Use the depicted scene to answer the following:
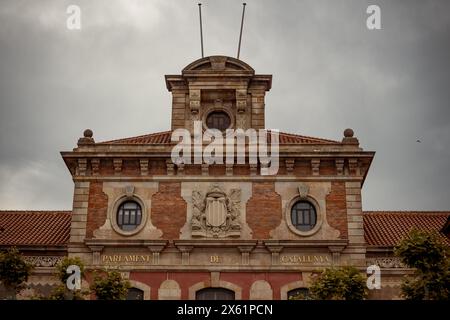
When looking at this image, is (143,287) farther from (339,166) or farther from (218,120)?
(339,166)

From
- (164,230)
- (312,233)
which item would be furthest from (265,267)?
(164,230)

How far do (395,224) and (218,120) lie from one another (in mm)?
10597

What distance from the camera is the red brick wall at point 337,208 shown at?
97.3 feet

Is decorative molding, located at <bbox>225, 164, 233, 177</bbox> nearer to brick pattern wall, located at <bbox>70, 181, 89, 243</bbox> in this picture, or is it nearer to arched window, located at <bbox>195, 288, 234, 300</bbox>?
arched window, located at <bbox>195, 288, 234, 300</bbox>

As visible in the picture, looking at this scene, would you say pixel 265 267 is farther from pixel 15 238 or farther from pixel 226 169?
pixel 15 238

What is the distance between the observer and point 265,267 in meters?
28.8

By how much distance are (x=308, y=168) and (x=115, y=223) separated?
30.3ft

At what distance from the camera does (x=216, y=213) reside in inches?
1169

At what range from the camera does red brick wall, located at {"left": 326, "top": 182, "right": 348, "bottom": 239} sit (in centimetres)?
2967

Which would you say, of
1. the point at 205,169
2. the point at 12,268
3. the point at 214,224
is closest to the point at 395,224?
the point at 214,224

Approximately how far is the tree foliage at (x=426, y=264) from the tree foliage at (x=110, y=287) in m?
10.4

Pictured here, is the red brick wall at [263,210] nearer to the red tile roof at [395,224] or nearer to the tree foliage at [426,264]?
the red tile roof at [395,224]

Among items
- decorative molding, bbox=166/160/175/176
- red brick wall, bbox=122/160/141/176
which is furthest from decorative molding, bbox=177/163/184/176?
red brick wall, bbox=122/160/141/176

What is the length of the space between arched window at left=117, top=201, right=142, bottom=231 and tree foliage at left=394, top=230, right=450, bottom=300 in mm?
11929
